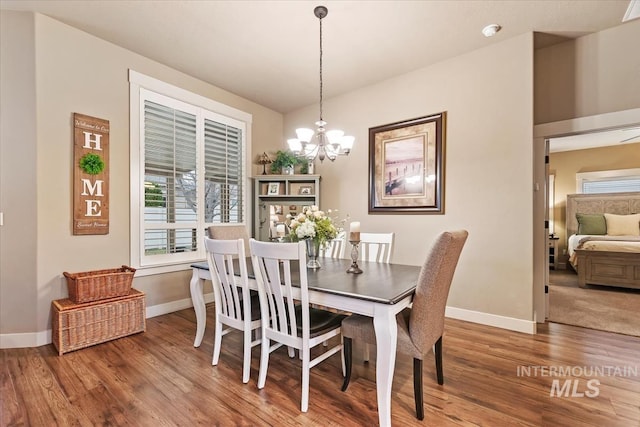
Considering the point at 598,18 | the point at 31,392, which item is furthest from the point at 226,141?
the point at 598,18

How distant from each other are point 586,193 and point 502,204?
521 cm

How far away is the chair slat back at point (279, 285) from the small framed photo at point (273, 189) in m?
2.62

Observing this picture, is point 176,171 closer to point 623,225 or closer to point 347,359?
point 347,359

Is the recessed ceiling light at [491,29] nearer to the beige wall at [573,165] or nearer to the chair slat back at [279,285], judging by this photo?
the chair slat back at [279,285]

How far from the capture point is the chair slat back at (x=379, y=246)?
9.05 ft

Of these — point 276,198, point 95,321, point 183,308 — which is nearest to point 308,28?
point 276,198

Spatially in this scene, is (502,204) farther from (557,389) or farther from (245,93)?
(245,93)

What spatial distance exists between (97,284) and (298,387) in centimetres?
205

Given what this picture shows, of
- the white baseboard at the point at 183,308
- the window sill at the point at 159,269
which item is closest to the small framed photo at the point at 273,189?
the window sill at the point at 159,269

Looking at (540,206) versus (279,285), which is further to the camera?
(540,206)

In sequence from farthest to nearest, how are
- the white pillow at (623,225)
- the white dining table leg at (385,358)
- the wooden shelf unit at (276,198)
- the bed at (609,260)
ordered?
the white pillow at (623,225)
the wooden shelf unit at (276,198)
the bed at (609,260)
the white dining table leg at (385,358)

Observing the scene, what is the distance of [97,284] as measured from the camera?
105 inches

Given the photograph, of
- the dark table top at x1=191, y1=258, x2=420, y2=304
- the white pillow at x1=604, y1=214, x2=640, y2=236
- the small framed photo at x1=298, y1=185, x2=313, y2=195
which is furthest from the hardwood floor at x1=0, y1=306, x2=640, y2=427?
the white pillow at x1=604, y1=214, x2=640, y2=236

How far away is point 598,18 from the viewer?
2637 millimetres
